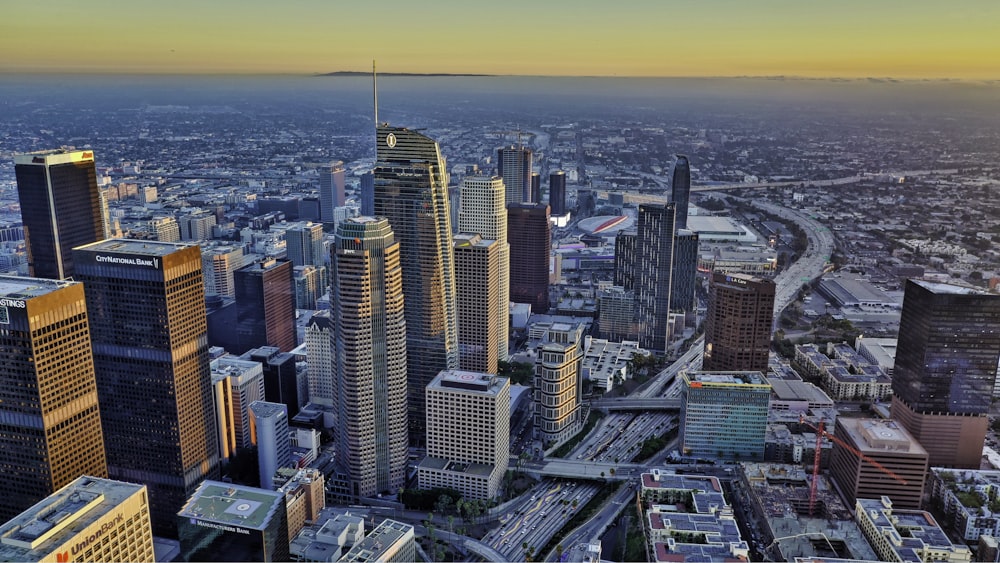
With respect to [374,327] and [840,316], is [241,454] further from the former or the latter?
[840,316]

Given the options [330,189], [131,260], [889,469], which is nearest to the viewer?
[131,260]

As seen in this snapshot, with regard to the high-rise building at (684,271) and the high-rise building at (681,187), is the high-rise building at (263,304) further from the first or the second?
the high-rise building at (681,187)

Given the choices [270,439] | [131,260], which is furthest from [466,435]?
[131,260]

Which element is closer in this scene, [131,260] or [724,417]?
[131,260]

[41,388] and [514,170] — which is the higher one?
[514,170]

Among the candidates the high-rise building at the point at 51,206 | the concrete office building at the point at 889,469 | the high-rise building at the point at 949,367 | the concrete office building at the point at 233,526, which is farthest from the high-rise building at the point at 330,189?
the concrete office building at the point at 889,469

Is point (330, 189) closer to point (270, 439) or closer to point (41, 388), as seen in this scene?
point (270, 439)

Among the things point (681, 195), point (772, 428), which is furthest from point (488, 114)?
point (772, 428)
